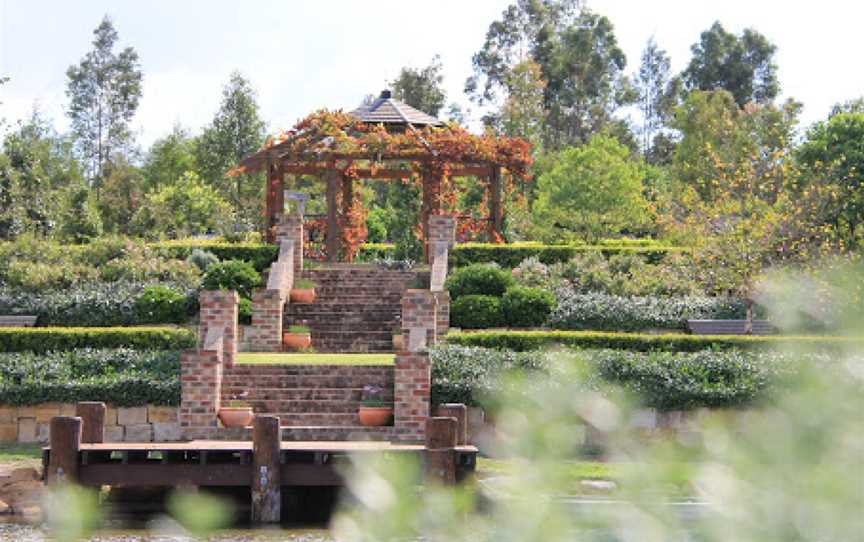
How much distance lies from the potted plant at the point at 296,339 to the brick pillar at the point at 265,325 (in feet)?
0.43

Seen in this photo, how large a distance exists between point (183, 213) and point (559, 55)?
969 inches

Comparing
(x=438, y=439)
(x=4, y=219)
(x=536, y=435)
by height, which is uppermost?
(x=4, y=219)

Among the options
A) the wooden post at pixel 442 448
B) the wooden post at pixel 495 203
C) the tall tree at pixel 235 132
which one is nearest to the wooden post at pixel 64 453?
the wooden post at pixel 442 448

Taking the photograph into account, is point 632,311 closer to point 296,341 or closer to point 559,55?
point 296,341

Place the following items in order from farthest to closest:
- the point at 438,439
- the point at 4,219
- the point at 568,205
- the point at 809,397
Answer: the point at 568,205 → the point at 4,219 → the point at 438,439 → the point at 809,397

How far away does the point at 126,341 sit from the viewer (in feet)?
64.6

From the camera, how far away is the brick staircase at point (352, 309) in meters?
22.0

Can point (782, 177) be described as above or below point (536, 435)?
above

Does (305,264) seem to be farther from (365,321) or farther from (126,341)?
(126,341)

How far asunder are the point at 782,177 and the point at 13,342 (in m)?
16.2

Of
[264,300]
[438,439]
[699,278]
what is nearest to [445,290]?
[264,300]

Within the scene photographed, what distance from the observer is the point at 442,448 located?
1366cm

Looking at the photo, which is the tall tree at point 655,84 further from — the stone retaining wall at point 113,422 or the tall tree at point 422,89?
the stone retaining wall at point 113,422

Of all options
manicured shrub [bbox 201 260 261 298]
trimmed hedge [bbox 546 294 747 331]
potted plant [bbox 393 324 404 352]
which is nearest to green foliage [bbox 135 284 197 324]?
manicured shrub [bbox 201 260 261 298]
